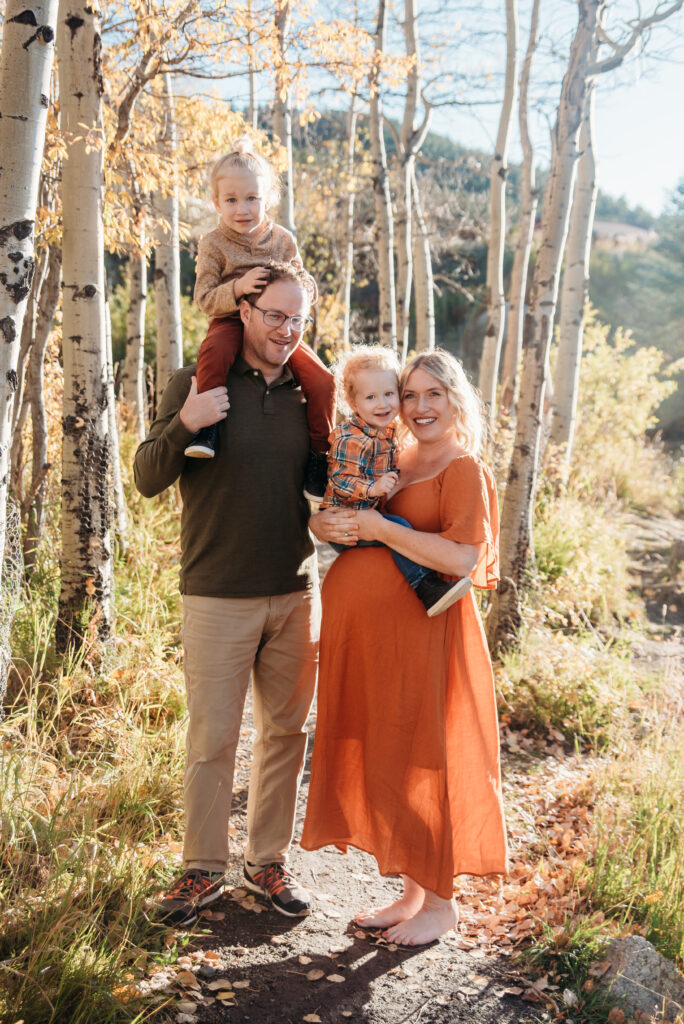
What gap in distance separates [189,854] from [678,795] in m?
2.12

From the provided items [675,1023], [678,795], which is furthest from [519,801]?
[675,1023]

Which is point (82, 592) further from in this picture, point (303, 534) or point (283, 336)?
point (283, 336)

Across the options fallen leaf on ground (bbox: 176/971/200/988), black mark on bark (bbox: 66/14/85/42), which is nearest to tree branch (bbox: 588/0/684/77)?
black mark on bark (bbox: 66/14/85/42)

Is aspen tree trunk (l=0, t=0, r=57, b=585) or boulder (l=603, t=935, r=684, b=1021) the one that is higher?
aspen tree trunk (l=0, t=0, r=57, b=585)

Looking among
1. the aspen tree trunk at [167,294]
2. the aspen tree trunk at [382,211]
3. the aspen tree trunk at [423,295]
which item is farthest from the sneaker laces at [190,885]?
the aspen tree trunk at [423,295]

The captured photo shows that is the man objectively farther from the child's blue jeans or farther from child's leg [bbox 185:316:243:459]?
the child's blue jeans

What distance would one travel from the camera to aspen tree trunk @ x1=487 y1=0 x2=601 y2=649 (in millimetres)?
5406

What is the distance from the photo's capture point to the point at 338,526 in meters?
2.70

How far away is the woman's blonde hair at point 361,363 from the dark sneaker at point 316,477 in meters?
0.23

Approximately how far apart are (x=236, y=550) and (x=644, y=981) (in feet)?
6.48

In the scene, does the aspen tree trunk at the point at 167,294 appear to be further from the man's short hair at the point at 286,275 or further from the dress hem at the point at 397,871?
the dress hem at the point at 397,871

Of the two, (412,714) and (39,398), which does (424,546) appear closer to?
(412,714)

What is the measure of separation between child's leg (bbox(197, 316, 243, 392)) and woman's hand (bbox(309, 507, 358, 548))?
1.96ft

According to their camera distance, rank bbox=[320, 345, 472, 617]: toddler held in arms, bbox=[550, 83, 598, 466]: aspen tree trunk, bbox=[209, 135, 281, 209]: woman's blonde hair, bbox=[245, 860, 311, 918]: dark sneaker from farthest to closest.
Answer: bbox=[550, 83, 598, 466]: aspen tree trunk → bbox=[209, 135, 281, 209]: woman's blonde hair → bbox=[245, 860, 311, 918]: dark sneaker → bbox=[320, 345, 472, 617]: toddler held in arms
